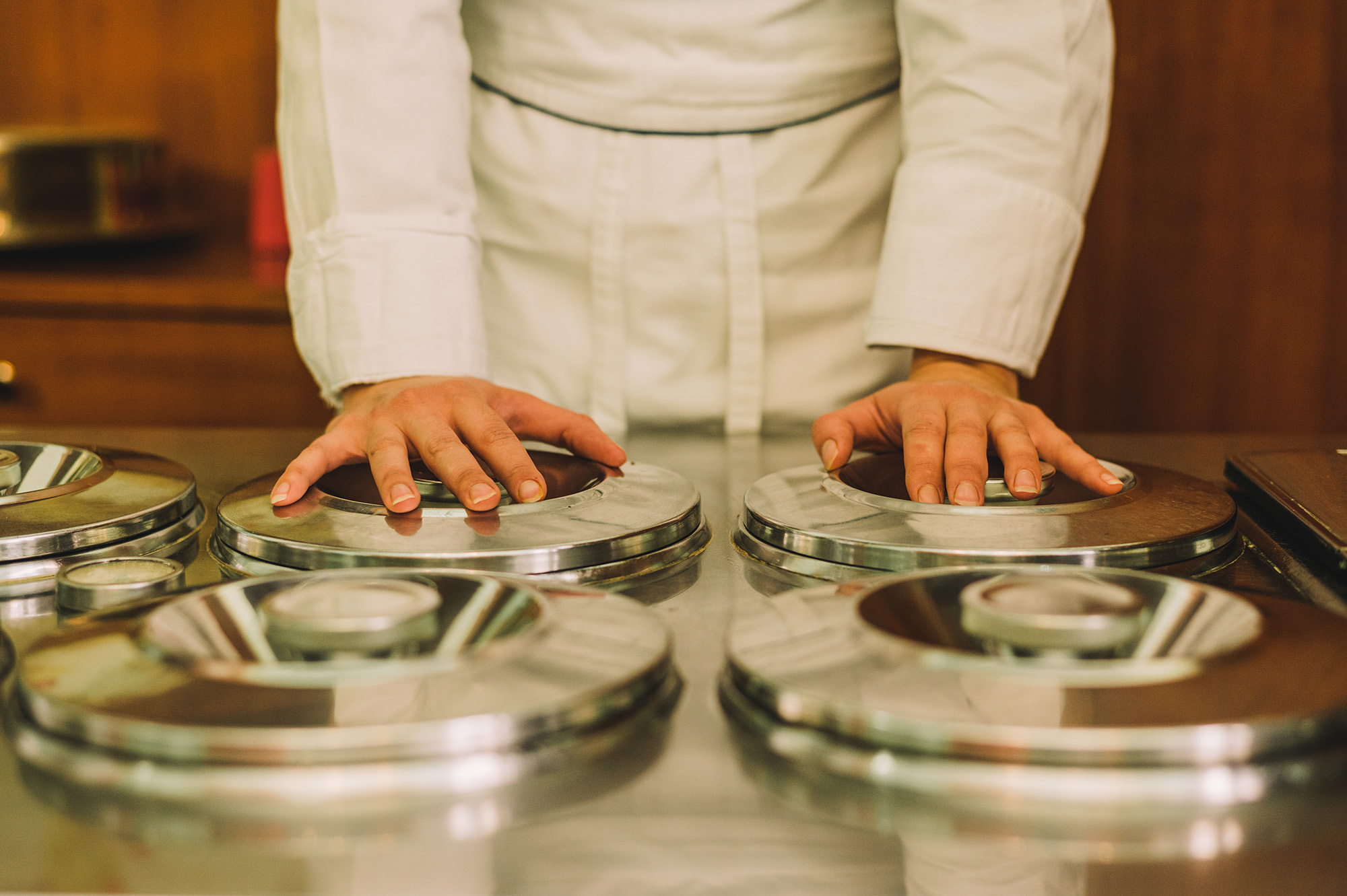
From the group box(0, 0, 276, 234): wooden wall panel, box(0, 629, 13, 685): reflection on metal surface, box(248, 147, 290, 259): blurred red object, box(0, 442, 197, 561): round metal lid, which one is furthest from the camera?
box(0, 0, 276, 234): wooden wall panel

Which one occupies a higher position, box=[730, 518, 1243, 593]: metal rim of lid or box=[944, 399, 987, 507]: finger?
box=[944, 399, 987, 507]: finger

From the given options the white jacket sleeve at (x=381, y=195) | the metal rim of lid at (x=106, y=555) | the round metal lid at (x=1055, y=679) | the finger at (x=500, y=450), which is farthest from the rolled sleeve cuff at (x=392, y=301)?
the round metal lid at (x=1055, y=679)

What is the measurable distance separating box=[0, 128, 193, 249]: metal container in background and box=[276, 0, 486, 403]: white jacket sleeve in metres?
1.10

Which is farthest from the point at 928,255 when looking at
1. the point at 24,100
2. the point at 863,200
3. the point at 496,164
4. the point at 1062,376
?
the point at 24,100

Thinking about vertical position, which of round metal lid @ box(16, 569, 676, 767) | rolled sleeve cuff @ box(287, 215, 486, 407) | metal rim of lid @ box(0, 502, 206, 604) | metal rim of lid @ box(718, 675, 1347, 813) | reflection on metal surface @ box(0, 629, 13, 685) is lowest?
metal rim of lid @ box(0, 502, 206, 604)

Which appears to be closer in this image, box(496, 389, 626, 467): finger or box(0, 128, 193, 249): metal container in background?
box(496, 389, 626, 467): finger

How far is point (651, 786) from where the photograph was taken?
28 cm

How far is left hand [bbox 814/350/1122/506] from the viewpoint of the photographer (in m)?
0.55

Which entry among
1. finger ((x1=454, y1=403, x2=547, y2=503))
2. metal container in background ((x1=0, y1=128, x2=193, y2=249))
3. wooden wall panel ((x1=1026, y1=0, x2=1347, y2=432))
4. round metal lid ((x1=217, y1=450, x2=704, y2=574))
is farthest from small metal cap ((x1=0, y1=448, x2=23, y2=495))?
wooden wall panel ((x1=1026, y1=0, x2=1347, y2=432))

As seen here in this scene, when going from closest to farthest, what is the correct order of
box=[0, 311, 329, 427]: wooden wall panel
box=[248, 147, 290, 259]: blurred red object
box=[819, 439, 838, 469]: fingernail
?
box=[819, 439, 838, 469]: fingernail
box=[0, 311, 329, 427]: wooden wall panel
box=[248, 147, 290, 259]: blurred red object

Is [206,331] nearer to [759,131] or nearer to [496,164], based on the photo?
[496,164]

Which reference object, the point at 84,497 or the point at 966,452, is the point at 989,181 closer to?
the point at 966,452

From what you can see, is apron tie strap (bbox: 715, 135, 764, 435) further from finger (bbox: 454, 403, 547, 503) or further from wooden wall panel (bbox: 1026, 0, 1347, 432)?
wooden wall panel (bbox: 1026, 0, 1347, 432)

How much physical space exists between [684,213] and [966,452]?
0.42m
